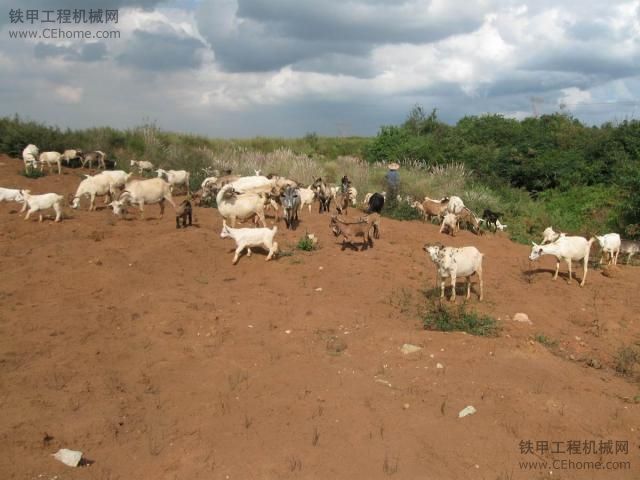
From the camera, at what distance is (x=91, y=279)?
9508mm

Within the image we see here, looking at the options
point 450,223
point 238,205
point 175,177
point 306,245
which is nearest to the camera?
point 306,245

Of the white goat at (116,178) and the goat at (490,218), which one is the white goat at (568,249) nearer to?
the goat at (490,218)

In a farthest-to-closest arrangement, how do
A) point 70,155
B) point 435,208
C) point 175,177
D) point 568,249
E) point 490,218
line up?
point 70,155
point 175,177
point 435,208
point 490,218
point 568,249

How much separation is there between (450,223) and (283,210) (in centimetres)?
462

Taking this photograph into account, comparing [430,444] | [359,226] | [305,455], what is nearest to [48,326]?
[305,455]

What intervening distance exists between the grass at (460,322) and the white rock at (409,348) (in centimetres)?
92

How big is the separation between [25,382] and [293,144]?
30.5 metres

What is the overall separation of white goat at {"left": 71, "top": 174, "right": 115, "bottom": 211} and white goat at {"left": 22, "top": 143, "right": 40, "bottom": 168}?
5475 millimetres

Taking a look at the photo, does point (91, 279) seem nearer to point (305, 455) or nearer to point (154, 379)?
point (154, 379)

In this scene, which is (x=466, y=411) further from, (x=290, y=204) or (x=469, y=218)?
(x=469, y=218)

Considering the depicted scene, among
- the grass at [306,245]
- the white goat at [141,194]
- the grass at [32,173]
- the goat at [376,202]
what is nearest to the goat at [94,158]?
the grass at [32,173]

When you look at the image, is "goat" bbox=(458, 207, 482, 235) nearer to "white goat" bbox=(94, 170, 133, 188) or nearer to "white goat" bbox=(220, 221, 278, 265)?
"white goat" bbox=(220, 221, 278, 265)

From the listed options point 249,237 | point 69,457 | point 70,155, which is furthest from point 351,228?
point 70,155

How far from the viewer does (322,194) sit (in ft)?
53.4
